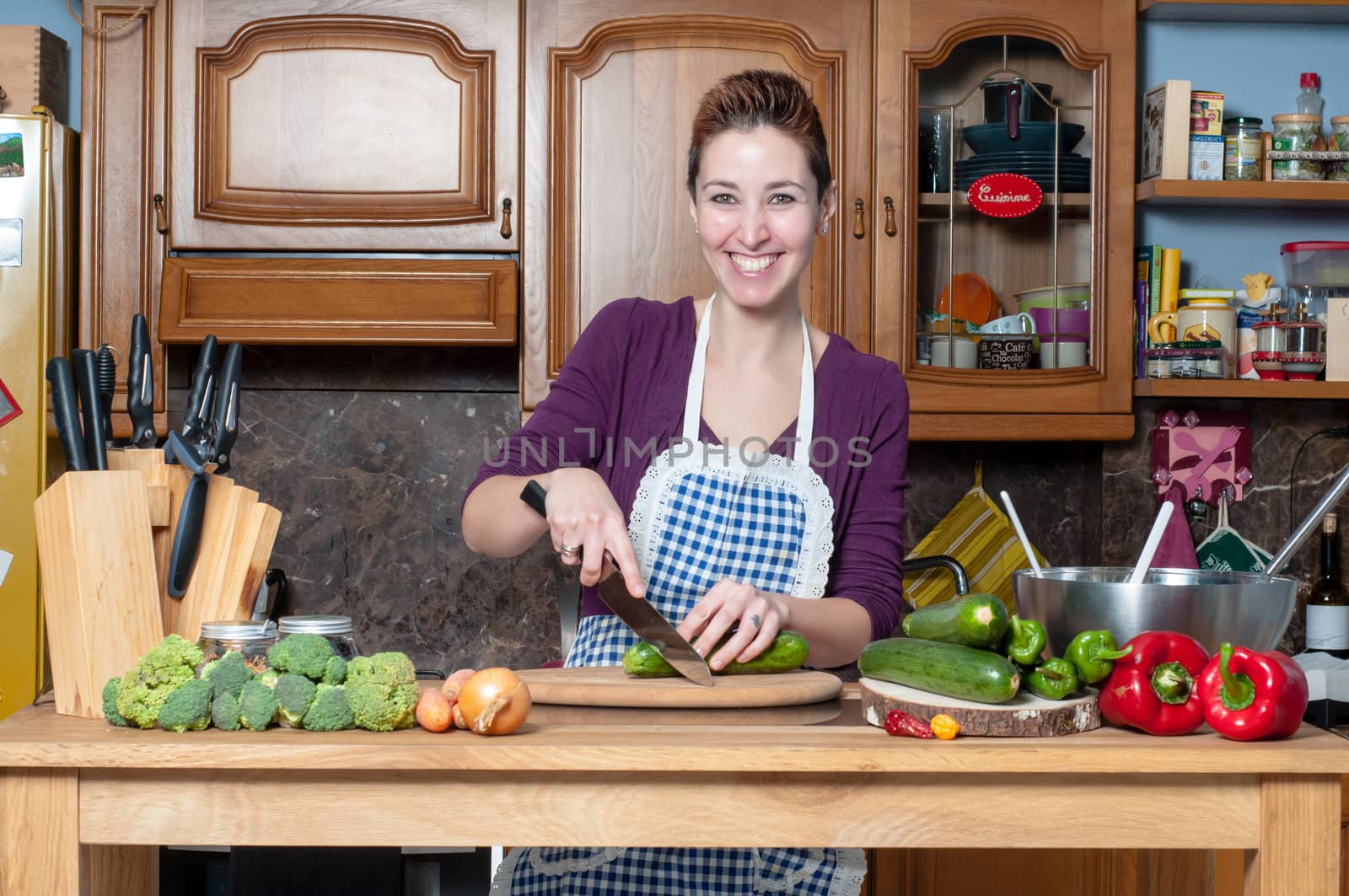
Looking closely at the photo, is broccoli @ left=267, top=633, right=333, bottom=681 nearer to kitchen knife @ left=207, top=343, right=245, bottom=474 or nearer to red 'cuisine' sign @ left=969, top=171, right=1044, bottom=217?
kitchen knife @ left=207, top=343, right=245, bottom=474

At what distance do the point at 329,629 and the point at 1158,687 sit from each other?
28.1 inches

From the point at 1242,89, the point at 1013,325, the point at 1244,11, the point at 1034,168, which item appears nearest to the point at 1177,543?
the point at 1013,325

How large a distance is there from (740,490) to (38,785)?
0.91 m

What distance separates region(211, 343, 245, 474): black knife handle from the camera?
4.23 feet

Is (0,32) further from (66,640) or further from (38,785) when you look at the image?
(38,785)

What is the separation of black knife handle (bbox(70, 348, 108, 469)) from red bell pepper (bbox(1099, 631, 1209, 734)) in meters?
0.94

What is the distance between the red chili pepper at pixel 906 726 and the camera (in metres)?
1.01

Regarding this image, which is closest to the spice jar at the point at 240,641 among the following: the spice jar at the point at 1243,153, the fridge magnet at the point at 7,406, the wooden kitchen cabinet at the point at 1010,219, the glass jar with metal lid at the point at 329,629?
the glass jar with metal lid at the point at 329,629

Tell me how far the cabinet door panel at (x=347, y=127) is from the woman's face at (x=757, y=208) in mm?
963

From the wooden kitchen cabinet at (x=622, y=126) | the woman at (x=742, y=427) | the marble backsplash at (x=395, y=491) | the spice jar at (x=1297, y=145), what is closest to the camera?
the woman at (x=742, y=427)

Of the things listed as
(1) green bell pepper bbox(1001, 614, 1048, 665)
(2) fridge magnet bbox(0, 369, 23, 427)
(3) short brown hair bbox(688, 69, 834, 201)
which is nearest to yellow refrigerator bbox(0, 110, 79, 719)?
(2) fridge magnet bbox(0, 369, 23, 427)

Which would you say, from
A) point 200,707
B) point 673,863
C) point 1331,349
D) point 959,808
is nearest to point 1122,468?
point 1331,349

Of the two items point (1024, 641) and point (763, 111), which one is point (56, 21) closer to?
point (763, 111)

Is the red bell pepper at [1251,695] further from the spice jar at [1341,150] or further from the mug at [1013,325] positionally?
the spice jar at [1341,150]
